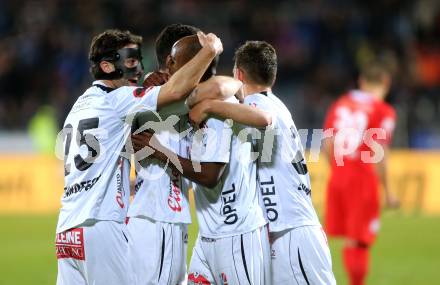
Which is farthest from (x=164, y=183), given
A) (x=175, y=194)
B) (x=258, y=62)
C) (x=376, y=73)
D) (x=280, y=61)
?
(x=280, y=61)

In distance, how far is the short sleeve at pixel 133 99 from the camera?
16.7 ft

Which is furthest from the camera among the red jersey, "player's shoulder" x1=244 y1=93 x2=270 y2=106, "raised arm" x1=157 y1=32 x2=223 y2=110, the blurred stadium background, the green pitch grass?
the blurred stadium background

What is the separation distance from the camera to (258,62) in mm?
5406

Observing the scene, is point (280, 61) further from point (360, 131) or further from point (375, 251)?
point (360, 131)

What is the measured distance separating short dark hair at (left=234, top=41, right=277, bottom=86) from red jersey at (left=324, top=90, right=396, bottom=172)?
12.9 feet

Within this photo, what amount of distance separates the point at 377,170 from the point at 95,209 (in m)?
5.17

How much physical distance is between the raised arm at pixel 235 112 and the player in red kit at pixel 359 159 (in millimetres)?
4275

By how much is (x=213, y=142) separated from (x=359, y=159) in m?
4.42

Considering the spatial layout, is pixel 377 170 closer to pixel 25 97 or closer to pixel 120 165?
pixel 120 165

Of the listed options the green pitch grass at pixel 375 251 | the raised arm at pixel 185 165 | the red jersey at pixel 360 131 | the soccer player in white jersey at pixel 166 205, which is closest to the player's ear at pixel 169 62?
the soccer player in white jersey at pixel 166 205

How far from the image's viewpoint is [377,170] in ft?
31.4

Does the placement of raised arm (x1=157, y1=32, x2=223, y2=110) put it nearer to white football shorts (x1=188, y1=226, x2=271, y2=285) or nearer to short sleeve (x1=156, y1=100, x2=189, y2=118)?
short sleeve (x1=156, y1=100, x2=189, y2=118)

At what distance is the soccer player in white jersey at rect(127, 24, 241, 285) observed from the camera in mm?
5102

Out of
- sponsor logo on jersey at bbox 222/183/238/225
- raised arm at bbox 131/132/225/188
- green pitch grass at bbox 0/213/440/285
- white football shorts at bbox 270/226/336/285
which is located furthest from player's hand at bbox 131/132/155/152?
green pitch grass at bbox 0/213/440/285
